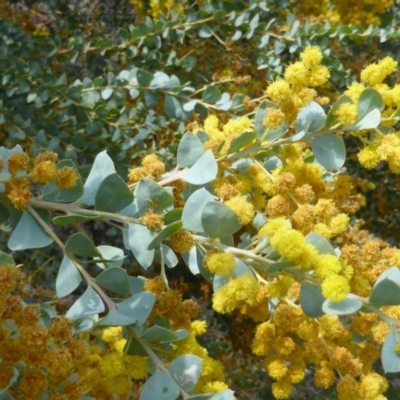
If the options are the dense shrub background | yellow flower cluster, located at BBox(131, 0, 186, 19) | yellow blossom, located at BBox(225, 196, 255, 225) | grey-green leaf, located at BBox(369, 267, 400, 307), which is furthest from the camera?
yellow flower cluster, located at BBox(131, 0, 186, 19)

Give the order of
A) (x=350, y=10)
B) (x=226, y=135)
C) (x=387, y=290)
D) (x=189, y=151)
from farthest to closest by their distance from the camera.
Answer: (x=350, y=10), (x=226, y=135), (x=189, y=151), (x=387, y=290)

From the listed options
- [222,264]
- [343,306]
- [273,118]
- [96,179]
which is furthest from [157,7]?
[343,306]

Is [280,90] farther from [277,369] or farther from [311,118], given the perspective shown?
[277,369]

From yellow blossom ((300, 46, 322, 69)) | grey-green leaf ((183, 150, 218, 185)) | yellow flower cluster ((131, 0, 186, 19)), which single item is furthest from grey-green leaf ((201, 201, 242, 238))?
yellow flower cluster ((131, 0, 186, 19))

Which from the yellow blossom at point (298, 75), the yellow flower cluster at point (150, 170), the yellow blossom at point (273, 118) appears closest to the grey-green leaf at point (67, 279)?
the yellow flower cluster at point (150, 170)

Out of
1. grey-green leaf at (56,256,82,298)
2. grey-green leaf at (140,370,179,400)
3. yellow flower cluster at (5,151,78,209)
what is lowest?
grey-green leaf at (140,370,179,400)

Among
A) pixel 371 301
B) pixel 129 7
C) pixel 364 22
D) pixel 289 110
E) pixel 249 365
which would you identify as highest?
pixel 289 110

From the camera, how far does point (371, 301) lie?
1.01 meters

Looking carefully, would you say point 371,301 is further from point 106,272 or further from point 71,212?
point 71,212

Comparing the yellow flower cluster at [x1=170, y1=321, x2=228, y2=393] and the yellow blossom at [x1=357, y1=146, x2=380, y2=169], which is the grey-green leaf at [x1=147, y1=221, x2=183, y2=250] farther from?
the yellow blossom at [x1=357, y1=146, x2=380, y2=169]

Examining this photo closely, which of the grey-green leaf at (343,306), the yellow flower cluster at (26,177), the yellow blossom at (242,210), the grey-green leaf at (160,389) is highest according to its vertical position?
the yellow flower cluster at (26,177)

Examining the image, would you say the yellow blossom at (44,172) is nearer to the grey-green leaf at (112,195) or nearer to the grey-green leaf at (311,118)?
the grey-green leaf at (112,195)

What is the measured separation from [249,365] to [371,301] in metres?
2.41

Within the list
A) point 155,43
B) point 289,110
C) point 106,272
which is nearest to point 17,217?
point 106,272
